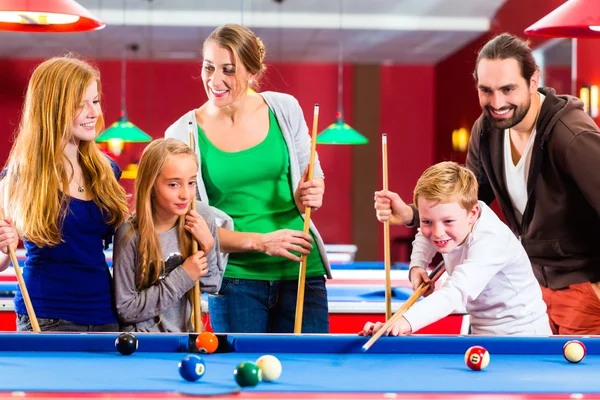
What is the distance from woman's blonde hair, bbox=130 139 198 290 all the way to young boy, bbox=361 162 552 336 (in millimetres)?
759

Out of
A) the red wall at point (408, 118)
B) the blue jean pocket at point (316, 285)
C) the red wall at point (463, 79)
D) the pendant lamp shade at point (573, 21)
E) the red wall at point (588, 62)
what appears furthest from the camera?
the red wall at point (408, 118)

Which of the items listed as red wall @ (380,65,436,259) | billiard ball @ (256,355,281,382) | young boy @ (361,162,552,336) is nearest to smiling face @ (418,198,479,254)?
young boy @ (361,162,552,336)

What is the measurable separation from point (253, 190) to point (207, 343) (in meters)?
0.82

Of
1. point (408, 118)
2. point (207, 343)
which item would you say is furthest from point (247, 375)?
point (408, 118)

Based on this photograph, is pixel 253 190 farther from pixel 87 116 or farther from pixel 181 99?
pixel 181 99

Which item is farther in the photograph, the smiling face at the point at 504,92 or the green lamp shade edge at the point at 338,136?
the green lamp shade edge at the point at 338,136

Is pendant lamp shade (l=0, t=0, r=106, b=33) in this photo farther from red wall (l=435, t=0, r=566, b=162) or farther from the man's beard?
red wall (l=435, t=0, r=566, b=162)

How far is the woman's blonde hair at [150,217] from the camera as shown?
252 centimetres

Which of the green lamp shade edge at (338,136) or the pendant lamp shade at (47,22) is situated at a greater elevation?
the pendant lamp shade at (47,22)

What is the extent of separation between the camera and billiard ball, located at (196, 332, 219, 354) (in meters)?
2.05

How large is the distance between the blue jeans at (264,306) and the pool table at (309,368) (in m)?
0.59

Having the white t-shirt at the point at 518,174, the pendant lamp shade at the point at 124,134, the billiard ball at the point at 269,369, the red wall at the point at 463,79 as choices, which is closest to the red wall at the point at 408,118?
the red wall at the point at 463,79

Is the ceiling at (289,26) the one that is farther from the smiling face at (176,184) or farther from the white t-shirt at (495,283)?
the white t-shirt at (495,283)

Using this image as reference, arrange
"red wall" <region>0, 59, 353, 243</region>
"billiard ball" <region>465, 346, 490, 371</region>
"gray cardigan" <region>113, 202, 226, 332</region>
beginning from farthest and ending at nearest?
"red wall" <region>0, 59, 353, 243</region> → "gray cardigan" <region>113, 202, 226, 332</region> → "billiard ball" <region>465, 346, 490, 371</region>
